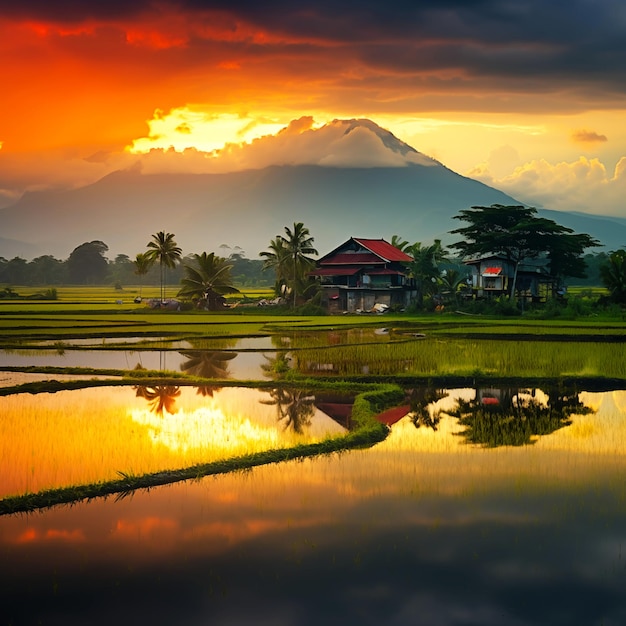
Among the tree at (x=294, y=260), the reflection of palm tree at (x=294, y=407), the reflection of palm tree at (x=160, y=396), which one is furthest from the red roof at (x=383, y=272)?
the reflection of palm tree at (x=294, y=407)

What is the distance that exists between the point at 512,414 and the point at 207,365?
31.0 feet

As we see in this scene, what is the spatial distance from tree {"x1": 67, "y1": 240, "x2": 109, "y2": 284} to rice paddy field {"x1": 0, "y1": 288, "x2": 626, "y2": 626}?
112600mm

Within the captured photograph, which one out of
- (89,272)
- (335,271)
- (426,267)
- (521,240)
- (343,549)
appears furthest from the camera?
(89,272)

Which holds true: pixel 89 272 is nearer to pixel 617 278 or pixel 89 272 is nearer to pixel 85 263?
pixel 85 263

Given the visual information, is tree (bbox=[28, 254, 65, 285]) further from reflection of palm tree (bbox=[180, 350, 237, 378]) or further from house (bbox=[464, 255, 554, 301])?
reflection of palm tree (bbox=[180, 350, 237, 378])

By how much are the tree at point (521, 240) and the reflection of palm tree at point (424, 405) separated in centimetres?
3072

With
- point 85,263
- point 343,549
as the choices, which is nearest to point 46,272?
A: point 85,263

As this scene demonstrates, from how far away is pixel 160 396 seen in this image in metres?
15.9

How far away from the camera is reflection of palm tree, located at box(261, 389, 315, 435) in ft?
42.6

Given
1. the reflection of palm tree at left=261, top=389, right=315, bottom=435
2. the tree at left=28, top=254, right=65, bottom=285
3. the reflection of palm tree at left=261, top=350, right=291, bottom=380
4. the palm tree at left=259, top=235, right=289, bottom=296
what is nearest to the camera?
the reflection of palm tree at left=261, top=389, right=315, bottom=435

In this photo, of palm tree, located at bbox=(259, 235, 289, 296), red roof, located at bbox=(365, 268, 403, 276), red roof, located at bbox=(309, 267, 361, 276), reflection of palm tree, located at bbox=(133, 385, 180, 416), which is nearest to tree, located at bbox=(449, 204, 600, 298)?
red roof, located at bbox=(365, 268, 403, 276)

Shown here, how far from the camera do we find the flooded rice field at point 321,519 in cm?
636

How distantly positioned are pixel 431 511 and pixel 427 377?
30.6 feet

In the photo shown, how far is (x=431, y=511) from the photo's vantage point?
8.38 metres
